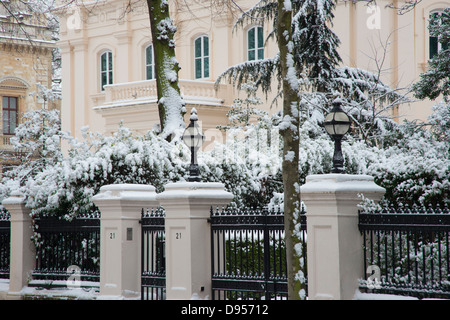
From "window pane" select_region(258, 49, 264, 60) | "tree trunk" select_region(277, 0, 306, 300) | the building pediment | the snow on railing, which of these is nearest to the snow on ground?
"tree trunk" select_region(277, 0, 306, 300)

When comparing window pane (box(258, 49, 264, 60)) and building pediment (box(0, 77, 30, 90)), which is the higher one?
building pediment (box(0, 77, 30, 90))

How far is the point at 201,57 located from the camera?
101 ft

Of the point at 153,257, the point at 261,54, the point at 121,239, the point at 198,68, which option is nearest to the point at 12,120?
the point at 198,68

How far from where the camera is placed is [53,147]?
58.6ft

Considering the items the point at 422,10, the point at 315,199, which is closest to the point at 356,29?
the point at 422,10

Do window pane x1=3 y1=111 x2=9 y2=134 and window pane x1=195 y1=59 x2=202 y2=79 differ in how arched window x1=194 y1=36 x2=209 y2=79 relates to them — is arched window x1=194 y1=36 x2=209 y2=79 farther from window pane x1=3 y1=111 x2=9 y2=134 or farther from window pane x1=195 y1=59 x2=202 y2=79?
window pane x1=3 y1=111 x2=9 y2=134

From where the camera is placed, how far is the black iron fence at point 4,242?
50.7 feet

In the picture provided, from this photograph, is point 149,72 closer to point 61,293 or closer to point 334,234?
point 61,293

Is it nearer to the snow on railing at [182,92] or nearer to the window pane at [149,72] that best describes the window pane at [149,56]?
the window pane at [149,72]

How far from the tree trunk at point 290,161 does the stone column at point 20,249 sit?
7208mm

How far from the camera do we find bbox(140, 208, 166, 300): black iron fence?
11898mm

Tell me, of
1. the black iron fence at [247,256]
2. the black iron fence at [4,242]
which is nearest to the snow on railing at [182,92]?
the black iron fence at [4,242]

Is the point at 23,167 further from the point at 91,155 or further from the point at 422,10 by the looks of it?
the point at 422,10

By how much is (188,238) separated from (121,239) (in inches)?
58.6
